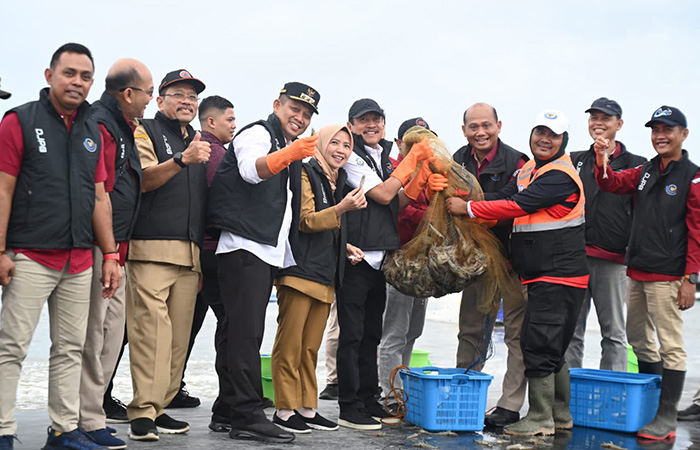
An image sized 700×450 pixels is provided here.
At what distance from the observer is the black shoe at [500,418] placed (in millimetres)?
4754

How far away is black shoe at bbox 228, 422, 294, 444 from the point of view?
157 inches

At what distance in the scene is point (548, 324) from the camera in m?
4.45

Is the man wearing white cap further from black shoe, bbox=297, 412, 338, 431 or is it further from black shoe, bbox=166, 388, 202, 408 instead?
black shoe, bbox=166, 388, 202, 408

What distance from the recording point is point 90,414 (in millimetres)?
3662

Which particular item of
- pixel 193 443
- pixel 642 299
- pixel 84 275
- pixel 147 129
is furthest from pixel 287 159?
pixel 642 299

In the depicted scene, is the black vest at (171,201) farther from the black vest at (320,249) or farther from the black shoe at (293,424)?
the black shoe at (293,424)

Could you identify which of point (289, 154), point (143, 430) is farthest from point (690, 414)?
point (143, 430)

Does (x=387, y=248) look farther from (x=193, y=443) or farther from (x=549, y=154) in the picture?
(x=193, y=443)

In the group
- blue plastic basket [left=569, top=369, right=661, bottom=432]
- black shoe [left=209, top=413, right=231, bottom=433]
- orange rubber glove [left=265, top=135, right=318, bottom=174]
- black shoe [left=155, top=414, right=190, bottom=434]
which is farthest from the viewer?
blue plastic basket [left=569, top=369, right=661, bottom=432]

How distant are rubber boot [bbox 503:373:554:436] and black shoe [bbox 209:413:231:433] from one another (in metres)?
1.75

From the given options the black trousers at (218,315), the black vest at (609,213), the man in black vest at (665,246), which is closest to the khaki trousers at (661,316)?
the man in black vest at (665,246)

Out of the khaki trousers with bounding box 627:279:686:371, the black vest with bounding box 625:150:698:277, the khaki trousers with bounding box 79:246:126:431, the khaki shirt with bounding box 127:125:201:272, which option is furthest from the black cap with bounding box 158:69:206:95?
the khaki trousers with bounding box 627:279:686:371

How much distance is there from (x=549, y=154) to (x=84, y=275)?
2.87 m

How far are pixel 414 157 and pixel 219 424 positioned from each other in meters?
2.05
